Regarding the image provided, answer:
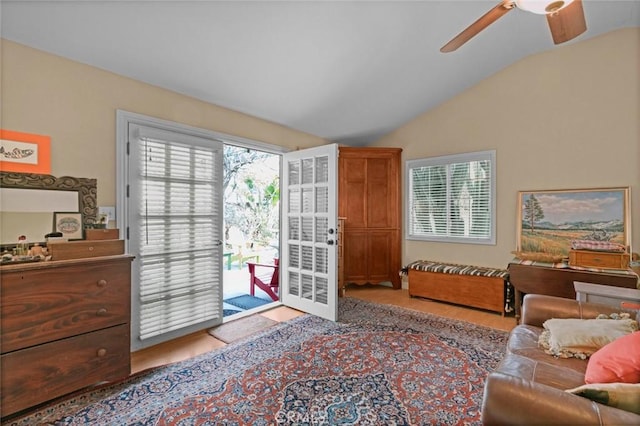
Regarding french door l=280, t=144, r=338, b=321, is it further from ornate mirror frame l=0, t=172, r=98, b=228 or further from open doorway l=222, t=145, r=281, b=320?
open doorway l=222, t=145, r=281, b=320

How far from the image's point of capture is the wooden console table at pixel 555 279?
2.76 m

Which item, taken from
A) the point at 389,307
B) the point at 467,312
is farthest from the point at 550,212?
the point at 389,307

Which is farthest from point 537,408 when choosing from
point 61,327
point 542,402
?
point 61,327

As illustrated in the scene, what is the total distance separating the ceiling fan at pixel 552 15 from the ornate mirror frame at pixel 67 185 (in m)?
2.81

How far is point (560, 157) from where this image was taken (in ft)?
11.4

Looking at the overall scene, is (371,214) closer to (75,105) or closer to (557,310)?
(557,310)

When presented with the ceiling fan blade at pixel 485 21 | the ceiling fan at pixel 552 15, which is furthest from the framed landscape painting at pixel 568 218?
the ceiling fan blade at pixel 485 21

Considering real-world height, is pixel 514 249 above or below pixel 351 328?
above

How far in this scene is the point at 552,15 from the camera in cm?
173

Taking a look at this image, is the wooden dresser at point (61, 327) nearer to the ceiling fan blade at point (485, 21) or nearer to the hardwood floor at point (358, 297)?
the hardwood floor at point (358, 297)

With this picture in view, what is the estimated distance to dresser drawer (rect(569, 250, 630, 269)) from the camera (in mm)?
2850

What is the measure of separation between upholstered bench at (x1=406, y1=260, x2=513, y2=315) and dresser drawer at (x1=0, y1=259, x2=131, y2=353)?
11.2ft

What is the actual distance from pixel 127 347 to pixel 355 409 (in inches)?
64.5

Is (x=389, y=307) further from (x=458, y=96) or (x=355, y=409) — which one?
(x=458, y=96)
